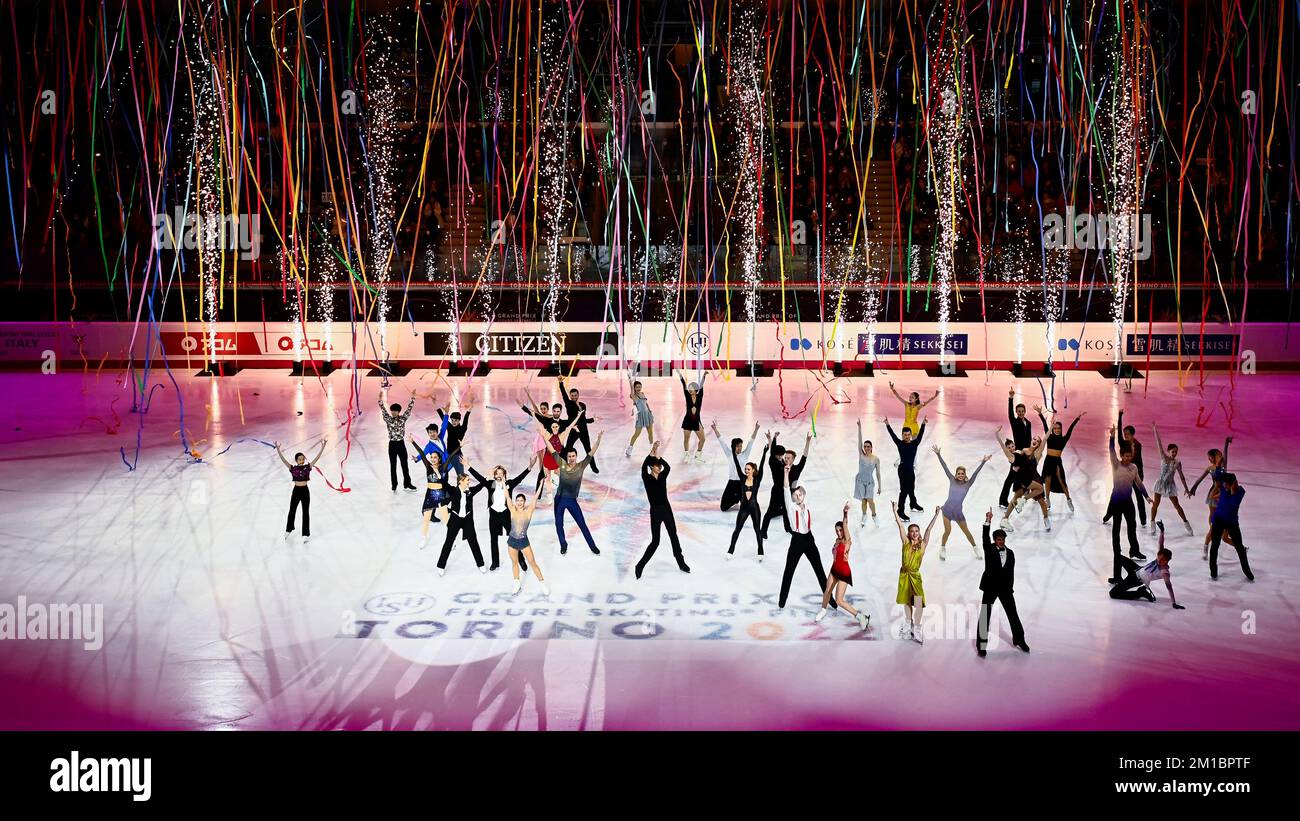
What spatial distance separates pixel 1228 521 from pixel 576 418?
7361 millimetres

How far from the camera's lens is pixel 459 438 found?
44.8ft

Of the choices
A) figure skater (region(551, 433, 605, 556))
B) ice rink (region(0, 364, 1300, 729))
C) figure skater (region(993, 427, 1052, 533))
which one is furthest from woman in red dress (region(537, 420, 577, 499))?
figure skater (region(993, 427, 1052, 533))

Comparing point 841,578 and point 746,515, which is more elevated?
point 746,515

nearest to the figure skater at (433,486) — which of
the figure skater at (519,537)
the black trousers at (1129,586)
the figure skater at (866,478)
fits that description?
the figure skater at (519,537)

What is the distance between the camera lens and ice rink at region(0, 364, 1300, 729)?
8289mm

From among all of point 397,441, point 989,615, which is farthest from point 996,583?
point 397,441

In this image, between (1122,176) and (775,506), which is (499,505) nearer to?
(775,506)

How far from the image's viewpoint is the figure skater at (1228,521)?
10.9 meters

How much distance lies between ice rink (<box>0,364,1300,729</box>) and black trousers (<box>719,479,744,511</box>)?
0.21 meters

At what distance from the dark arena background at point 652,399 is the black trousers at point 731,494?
0.48ft

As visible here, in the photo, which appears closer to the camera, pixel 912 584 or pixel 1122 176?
pixel 912 584

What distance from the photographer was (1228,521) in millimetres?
10891
